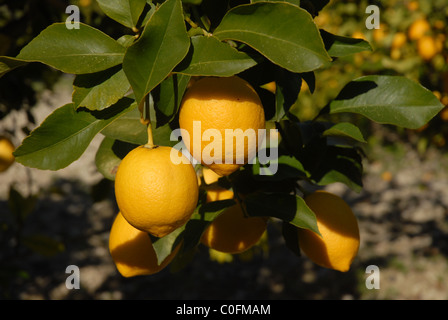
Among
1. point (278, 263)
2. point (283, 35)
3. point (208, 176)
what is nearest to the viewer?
point (283, 35)

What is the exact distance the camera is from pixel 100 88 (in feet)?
1.94

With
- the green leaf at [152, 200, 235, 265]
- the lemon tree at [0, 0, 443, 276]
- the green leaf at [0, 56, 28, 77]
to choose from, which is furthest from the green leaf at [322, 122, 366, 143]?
the green leaf at [0, 56, 28, 77]

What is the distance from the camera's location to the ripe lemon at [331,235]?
817mm

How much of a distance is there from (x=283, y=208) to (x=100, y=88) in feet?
1.16

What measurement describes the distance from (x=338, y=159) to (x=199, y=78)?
1.15 feet

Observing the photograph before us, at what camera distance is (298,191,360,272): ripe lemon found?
82 cm

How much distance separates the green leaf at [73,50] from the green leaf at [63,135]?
3.0 inches

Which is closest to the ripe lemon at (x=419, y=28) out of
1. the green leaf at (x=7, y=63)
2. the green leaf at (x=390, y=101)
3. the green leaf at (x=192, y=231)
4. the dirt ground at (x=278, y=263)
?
the dirt ground at (x=278, y=263)

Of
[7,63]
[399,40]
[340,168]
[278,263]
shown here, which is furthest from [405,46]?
[7,63]

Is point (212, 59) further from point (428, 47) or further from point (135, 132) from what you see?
point (428, 47)

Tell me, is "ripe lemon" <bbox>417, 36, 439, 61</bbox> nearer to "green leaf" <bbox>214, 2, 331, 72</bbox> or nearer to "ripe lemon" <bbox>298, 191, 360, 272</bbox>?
"ripe lemon" <bbox>298, 191, 360, 272</bbox>

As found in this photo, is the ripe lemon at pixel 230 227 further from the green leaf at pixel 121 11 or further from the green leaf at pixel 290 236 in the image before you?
the green leaf at pixel 121 11

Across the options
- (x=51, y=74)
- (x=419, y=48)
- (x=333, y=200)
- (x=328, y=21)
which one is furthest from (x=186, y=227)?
(x=328, y=21)
